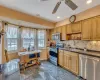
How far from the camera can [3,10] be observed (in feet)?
9.43

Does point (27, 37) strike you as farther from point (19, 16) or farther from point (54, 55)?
point (54, 55)

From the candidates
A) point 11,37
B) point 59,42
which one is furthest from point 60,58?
point 11,37

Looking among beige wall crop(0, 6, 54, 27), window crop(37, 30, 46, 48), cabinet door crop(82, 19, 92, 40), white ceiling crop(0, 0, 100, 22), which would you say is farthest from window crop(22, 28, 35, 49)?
cabinet door crop(82, 19, 92, 40)

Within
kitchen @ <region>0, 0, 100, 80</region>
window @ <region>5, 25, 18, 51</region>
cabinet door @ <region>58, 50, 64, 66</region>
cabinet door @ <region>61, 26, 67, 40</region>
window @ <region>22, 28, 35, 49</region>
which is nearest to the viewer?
kitchen @ <region>0, 0, 100, 80</region>

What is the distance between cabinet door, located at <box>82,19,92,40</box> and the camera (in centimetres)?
317

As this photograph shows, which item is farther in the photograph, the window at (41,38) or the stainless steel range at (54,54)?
the window at (41,38)

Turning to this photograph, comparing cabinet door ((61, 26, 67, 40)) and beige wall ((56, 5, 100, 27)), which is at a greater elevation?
beige wall ((56, 5, 100, 27))

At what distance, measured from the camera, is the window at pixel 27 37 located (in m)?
4.77

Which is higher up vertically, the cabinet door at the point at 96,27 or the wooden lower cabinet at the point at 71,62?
the cabinet door at the point at 96,27

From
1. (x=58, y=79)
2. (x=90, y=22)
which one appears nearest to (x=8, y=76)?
→ (x=58, y=79)

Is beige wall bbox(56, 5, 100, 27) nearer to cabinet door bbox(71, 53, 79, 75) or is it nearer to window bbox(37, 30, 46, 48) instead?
cabinet door bbox(71, 53, 79, 75)

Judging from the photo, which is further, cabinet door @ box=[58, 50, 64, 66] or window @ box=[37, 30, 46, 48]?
window @ box=[37, 30, 46, 48]

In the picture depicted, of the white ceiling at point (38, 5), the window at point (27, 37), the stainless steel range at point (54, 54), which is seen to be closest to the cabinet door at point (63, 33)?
the stainless steel range at point (54, 54)

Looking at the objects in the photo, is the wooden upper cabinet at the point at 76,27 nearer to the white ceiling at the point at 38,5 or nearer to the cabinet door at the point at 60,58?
the white ceiling at the point at 38,5
